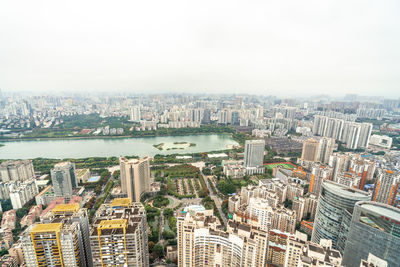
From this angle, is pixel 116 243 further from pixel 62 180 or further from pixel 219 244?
pixel 62 180

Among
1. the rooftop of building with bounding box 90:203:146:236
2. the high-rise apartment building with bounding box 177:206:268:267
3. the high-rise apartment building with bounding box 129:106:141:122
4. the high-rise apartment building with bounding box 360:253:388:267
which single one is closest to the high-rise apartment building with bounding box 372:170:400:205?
the high-rise apartment building with bounding box 360:253:388:267

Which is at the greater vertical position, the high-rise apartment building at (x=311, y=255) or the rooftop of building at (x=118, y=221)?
the rooftop of building at (x=118, y=221)

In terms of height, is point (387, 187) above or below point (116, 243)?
below

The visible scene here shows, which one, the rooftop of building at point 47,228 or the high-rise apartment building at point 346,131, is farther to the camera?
the high-rise apartment building at point 346,131

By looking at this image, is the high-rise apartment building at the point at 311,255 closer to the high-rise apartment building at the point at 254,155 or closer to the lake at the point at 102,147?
the high-rise apartment building at the point at 254,155

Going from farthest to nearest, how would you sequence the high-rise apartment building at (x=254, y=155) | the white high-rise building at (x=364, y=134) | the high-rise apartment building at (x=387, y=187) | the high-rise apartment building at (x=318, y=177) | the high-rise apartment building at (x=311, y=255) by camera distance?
the white high-rise building at (x=364, y=134) < the high-rise apartment building at (x=254, y=155) < the high-rise apartment building at (x=318, y=177) < the high-rise apartment building at (x=387, y=187) < the high-rise apartment building at (x=311, y=255)

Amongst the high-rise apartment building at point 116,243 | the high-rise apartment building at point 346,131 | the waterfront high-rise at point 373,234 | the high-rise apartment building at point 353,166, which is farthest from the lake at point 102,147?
the waterfront high-rise at point 373,234

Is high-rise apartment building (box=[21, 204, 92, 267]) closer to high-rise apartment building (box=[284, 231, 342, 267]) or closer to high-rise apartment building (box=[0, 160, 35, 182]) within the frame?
high-rise apartment building (box=[284, 231, 342, 267])

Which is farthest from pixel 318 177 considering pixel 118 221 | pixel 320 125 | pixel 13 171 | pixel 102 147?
pixel 102 147
